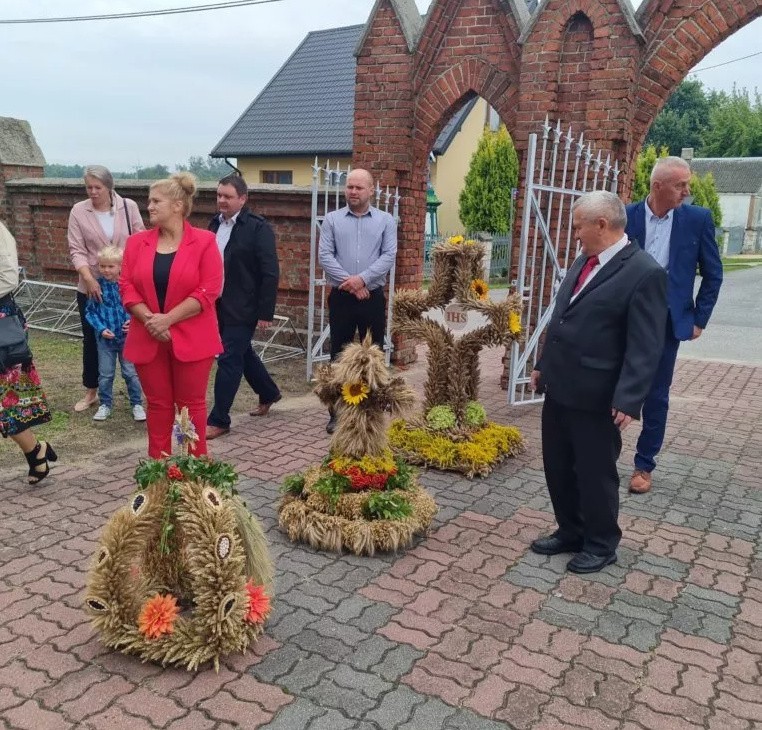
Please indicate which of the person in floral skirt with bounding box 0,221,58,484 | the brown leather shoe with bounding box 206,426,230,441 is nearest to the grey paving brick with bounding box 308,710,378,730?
the person in floral skirt with bounding box 0,221,58,484

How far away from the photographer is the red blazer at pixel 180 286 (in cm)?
394

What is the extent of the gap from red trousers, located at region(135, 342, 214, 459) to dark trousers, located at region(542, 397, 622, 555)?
6.41ft

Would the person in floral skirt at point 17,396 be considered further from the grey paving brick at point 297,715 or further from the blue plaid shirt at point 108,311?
the grey paving brick at point 297,715

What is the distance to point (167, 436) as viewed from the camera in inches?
166

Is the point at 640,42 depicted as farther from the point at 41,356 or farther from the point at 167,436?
the point at 41,356

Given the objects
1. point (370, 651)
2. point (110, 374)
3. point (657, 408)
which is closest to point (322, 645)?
point (370, 651)

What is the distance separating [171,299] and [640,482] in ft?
10.6

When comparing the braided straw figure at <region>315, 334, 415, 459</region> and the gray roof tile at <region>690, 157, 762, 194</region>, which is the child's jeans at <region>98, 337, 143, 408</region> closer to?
the braided straw figure at <region>315, 334, 415, 459</region>

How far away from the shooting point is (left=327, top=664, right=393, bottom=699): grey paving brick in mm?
2689

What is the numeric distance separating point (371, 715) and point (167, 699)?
2.42ft

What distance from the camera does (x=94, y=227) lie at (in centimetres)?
581

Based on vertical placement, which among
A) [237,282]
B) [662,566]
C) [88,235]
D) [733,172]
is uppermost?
[733,172]

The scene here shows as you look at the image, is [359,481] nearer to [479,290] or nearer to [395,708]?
[395,708]

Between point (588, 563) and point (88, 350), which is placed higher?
point (88, 350)
